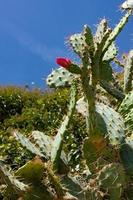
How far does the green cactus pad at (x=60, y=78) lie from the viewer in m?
4.83

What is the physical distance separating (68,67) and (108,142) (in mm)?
660

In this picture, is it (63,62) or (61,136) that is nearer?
(61,136)

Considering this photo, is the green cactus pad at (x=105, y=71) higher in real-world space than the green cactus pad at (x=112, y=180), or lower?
higher

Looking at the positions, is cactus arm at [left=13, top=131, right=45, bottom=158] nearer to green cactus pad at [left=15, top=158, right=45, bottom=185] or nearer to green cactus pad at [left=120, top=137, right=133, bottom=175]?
green cactus pad at [left=15, top=158, right=45, bottom=185]

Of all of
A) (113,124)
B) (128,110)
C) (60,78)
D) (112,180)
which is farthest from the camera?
(60,78)

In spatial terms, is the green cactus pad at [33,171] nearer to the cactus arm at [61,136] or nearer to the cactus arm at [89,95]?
the cactus arm at [61,136]

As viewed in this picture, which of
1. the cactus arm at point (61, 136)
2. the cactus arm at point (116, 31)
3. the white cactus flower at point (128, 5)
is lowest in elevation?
the cactus arm at point (61, 136)

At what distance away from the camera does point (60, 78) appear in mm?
4887

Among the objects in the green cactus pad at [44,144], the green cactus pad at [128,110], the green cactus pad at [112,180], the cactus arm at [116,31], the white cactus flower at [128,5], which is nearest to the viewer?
the green cactus pad at [112,180]

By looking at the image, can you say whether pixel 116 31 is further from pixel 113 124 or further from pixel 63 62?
pixel 113 124

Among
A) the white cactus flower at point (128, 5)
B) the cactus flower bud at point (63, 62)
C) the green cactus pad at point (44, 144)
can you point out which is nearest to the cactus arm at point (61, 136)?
the green cactus pad at point (44, 144)

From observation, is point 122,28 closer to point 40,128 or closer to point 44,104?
point 40,128

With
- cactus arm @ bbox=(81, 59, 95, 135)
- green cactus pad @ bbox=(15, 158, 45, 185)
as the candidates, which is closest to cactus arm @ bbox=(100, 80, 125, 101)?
cactus arm @ bbox=(81, 59, 95, 135)

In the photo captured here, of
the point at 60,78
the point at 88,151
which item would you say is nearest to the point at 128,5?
the point at 60,78
